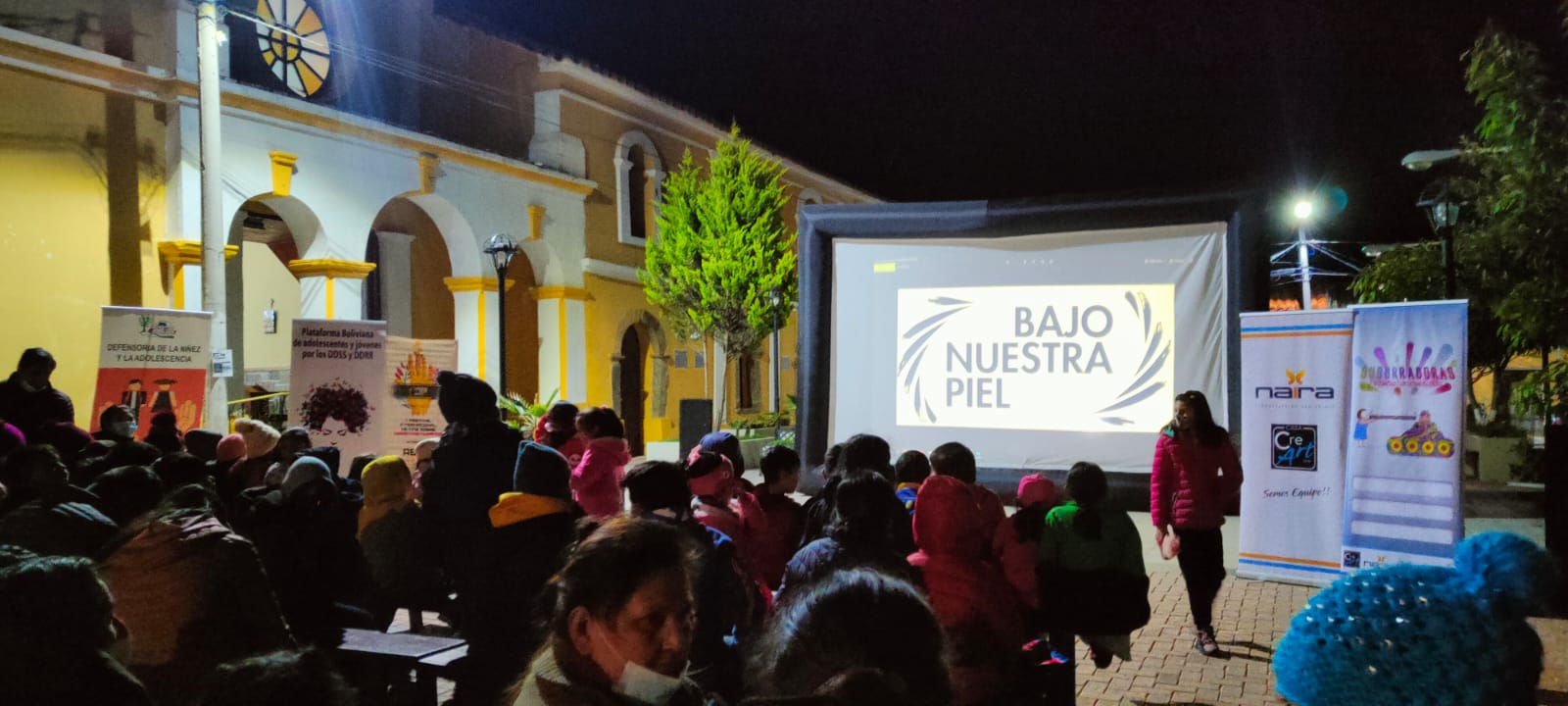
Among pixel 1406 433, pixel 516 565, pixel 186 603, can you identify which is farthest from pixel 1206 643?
pixel 186 603

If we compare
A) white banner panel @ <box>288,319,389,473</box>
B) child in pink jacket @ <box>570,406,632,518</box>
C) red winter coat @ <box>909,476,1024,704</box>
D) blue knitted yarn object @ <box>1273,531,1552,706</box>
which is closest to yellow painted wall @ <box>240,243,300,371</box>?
white banner panel @ <box>288,319,389,473</box>

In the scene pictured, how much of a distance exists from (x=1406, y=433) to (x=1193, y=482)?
2.00 m

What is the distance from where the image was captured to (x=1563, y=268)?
8.35 metres

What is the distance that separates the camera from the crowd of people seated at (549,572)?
4.93ft

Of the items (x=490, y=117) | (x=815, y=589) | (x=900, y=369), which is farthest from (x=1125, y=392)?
(x=490, y=117)

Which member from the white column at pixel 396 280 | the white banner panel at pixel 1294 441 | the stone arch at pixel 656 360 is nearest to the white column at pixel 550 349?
the white column at pixel 396 280

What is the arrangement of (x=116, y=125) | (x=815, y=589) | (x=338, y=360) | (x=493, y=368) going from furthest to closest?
(x=493, y=368) → (x=116, y=125) → (x=338, y=360) → (x=815, y=589)

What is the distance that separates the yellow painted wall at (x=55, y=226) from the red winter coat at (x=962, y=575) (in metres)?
11.4

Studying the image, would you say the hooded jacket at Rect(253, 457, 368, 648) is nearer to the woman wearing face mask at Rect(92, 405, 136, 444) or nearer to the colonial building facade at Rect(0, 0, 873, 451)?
the woman wearing face mask at Rect(92, 405, 136, 444)

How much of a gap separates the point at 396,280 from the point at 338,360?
419 inches

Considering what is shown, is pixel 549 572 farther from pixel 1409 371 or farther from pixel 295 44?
pixel 295 44

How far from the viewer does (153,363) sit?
810cm

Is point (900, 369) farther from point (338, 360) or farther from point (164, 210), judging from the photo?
point (164, 210)

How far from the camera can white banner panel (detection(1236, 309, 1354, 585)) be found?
271 inches
